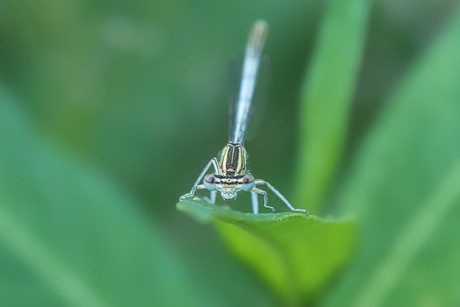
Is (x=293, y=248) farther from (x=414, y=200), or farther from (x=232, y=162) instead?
(x=414, y=200)

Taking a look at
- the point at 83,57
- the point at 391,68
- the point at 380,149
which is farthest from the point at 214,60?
the point at 380,149

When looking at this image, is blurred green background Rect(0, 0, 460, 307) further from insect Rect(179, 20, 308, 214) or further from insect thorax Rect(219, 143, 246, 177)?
insect thorax Rect(219, 143, 246, 177)

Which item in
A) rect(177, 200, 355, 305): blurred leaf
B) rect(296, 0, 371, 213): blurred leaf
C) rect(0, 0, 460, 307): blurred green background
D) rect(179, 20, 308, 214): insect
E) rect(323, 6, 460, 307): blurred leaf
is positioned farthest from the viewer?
rect(0, 0, 460, 307): blurred green background

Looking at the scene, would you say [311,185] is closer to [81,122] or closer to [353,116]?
[353,116]

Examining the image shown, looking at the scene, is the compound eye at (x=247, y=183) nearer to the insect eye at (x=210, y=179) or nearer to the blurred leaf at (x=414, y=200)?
the insect eye at (x=210, y=179)

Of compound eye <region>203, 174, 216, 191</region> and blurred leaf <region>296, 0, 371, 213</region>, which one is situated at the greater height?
blurred leaf <region>296, 0, 371, 213</region>

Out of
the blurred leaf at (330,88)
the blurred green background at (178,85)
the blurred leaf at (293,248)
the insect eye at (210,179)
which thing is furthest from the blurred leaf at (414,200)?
the insect eye at (210,179)

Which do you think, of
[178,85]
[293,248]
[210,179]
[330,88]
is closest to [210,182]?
[210,179]

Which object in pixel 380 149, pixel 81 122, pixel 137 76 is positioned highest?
pixel 137 76

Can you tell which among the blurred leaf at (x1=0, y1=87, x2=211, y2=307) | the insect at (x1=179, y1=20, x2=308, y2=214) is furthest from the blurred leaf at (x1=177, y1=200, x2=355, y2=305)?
the blurred leaf at (x1=0, y1=87, x2=211, y2=307)
